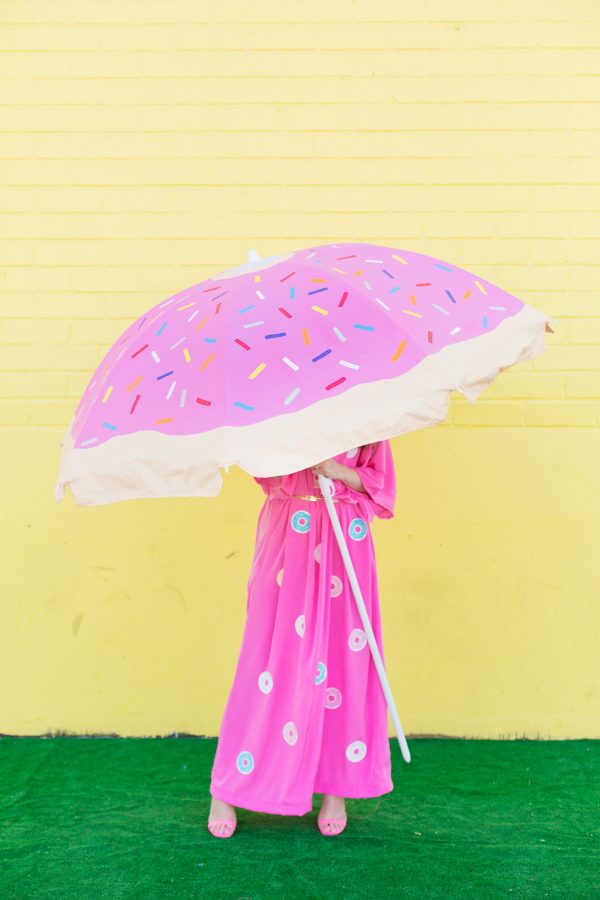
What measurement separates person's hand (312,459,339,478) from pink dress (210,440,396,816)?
7 centimetres

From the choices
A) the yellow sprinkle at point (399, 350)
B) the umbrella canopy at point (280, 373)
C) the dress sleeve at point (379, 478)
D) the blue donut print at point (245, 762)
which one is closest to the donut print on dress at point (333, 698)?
the blue donut print at point (245, 762)

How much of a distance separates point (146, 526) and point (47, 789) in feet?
3.67

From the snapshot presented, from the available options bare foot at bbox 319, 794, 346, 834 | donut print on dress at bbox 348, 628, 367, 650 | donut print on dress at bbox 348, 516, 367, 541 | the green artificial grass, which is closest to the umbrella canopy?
donut print on dress at bbox 348, 516, 367, 541

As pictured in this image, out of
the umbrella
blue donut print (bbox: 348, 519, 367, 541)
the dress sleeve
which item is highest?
the umbrella

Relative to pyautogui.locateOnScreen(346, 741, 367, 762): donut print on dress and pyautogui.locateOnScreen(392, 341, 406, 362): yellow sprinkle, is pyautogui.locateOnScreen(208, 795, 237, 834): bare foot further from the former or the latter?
pyautogui.locateOnScreen(392, 341, 406, 362): yellow sprinkle

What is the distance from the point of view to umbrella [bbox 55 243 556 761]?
284 centimetres

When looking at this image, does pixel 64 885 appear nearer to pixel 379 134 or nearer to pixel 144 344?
pixel 144 344

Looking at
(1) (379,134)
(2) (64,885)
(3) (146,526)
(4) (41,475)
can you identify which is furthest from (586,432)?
(2) (64,885)

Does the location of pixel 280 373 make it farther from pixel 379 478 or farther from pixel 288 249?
pixel 288 249

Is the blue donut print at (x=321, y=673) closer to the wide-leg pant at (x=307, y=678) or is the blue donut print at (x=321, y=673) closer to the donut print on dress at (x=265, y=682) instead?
the wide-leg pant at (x=307, y=678)

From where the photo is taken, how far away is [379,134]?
15.6 ft

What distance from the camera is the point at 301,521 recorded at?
12.4ft

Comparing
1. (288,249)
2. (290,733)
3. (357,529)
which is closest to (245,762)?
Answer: (290,733)

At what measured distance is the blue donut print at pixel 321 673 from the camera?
3689 millimetres
